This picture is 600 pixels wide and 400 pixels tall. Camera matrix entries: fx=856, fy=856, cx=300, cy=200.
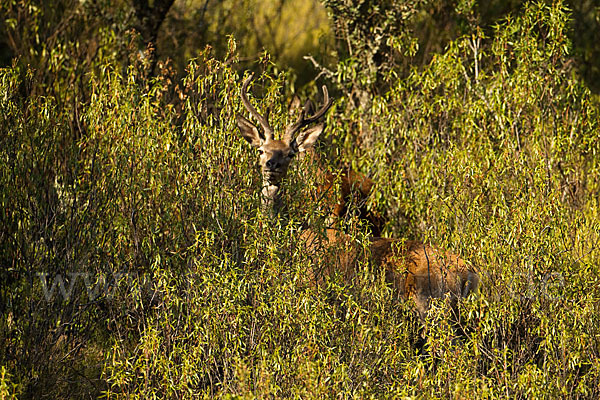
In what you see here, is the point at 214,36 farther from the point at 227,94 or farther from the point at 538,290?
the point at 538,290

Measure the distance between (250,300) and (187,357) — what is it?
803 millimetres

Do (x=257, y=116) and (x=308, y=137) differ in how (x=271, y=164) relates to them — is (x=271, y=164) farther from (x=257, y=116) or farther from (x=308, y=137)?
(x=308, y=137)

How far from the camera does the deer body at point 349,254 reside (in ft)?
23.2

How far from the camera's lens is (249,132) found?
24.0 feet

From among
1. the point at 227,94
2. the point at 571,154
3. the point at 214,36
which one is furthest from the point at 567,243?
the point at 214,36

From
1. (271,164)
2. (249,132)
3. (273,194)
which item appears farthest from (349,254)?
(249,132)

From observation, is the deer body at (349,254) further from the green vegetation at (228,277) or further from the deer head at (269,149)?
the green vegetation at (228,277)

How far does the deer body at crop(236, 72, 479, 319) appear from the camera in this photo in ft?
23.2

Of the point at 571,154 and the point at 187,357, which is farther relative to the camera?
the point at 571,154

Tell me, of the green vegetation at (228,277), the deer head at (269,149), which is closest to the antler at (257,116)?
the deer head at (269,149)

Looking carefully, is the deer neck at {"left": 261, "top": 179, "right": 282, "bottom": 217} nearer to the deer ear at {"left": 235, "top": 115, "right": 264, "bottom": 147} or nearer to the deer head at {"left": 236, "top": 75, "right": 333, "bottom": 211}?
the deer head at {"left": 236, "top": 75, "right": 333, "bottom": 211}

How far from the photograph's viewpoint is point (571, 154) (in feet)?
29.3

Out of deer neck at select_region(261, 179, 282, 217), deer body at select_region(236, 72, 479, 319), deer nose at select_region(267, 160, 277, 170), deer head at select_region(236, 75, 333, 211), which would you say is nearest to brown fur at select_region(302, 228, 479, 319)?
deer body at select_region(236, 72, 479, 319)

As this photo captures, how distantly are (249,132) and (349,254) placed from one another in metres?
1.35
